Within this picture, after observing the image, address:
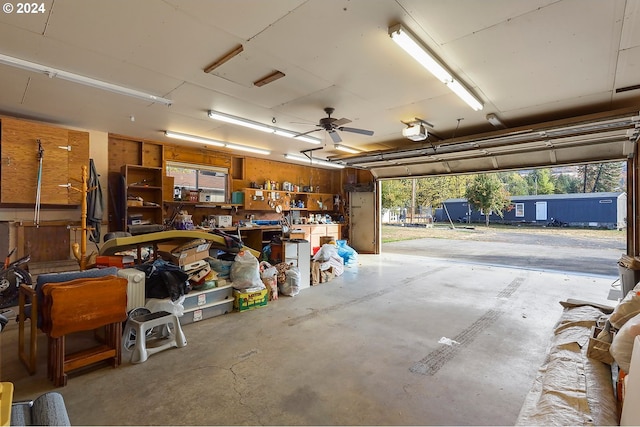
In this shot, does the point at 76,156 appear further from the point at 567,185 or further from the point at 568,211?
the point at 567,185

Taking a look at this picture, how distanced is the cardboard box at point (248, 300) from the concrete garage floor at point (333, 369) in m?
0.14

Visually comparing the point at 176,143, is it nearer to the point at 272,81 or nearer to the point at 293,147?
the point at 293,147

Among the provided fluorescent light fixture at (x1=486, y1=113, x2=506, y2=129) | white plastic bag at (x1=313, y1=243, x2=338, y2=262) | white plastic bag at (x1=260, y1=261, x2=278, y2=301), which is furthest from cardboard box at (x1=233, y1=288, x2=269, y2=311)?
fluorescent light fixture at (x1=486, y1=113, x2=506, y2=129)

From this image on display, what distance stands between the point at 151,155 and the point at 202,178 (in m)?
1.19

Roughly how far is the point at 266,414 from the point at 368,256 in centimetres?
739

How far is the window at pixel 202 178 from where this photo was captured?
6.71 m

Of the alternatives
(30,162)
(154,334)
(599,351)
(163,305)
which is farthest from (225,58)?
(599,351)

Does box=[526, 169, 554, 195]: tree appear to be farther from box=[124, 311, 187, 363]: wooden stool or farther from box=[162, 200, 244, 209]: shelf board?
box=[124, 311, 187, 363]: wooden stool

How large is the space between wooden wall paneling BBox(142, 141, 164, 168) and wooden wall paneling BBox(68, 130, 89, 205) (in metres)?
1.27

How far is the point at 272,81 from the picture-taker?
3.48 meters

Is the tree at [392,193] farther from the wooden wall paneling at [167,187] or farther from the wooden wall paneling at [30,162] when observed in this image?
the wooden wall paneling at [30,162]

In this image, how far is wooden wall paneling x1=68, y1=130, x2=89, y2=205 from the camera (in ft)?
15.7

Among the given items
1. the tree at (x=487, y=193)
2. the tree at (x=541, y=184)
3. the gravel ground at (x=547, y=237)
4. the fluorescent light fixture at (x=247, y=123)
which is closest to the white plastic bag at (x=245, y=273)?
the fluorescent light fixture at (x=247, y=123)

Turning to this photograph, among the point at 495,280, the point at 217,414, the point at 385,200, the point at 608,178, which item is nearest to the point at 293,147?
the point at 495,280
